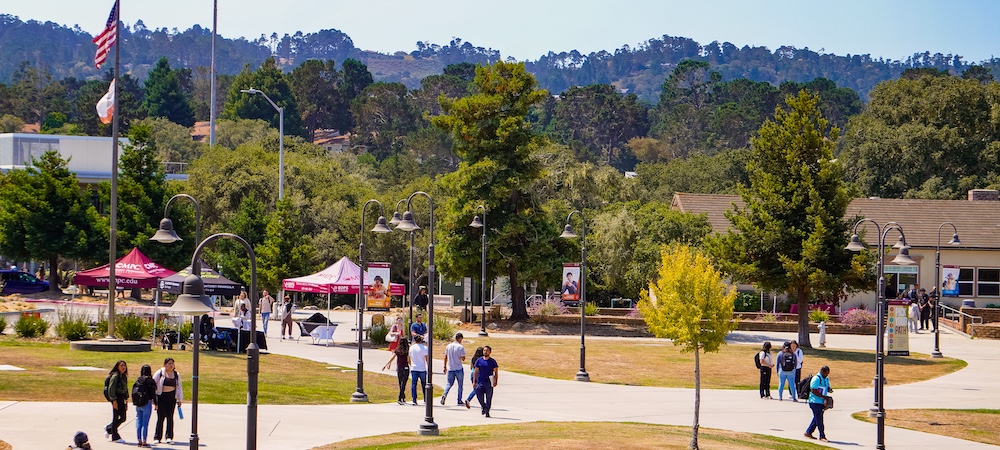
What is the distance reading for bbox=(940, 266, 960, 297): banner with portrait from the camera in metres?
62.8

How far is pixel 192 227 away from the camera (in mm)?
62531

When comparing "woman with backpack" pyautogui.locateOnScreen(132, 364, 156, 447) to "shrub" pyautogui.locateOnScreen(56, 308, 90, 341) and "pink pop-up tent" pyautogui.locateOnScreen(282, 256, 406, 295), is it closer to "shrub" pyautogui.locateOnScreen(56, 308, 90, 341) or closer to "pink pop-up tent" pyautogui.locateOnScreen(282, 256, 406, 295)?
"shrub" pyautogui.locateOnScreen(56, 308, 90, 341)

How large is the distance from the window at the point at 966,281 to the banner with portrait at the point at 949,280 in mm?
1105

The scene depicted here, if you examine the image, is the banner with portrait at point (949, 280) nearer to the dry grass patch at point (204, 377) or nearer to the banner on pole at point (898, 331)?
the banner on pole at point (898, 331)

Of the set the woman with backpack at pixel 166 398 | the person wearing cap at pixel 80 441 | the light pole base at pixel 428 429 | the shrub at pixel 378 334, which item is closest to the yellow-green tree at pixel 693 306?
the light pole base at pixel 428 429

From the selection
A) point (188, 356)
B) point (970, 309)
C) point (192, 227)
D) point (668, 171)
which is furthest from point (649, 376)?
point (668, 171)

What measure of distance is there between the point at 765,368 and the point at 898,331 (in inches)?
526

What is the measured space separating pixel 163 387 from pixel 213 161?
2179 inches

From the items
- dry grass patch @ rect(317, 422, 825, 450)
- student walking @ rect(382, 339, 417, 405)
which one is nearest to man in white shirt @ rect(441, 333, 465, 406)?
student walking @ rect(382, 339, 417, 405)

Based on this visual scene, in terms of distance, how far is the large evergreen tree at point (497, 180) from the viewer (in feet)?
171

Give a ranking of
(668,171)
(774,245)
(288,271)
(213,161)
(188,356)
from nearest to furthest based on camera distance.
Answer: (188,356) → (774,245) → (288,271) → (213,161) → (668,171)

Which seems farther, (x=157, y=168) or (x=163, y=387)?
(x=157, y=168)

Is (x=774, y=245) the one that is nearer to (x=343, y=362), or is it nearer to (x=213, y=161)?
(x=343, y=362)

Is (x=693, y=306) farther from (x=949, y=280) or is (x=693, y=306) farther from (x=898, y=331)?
(x=949, y=280)
